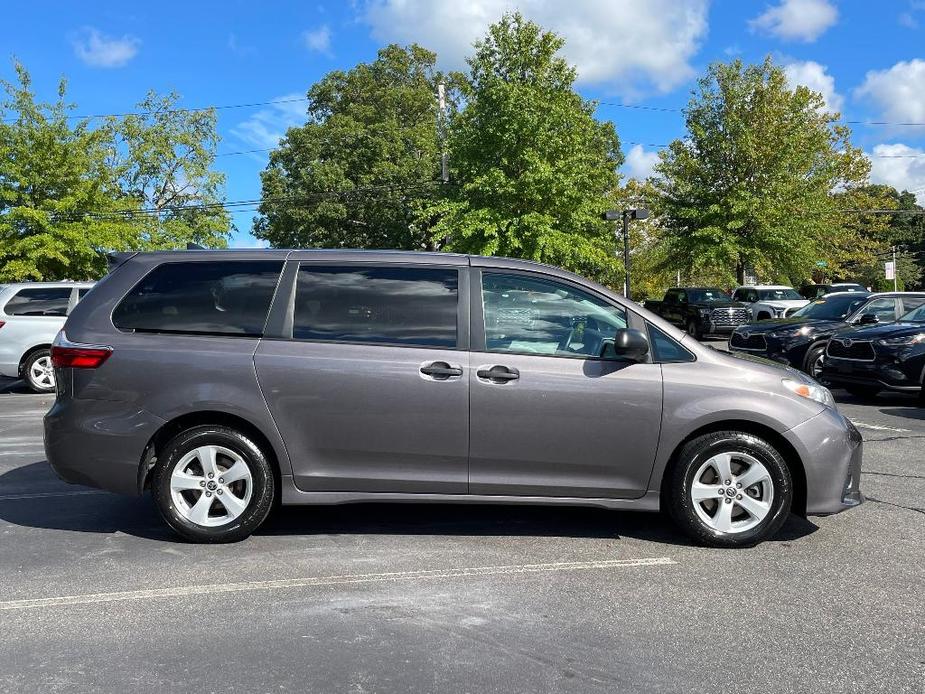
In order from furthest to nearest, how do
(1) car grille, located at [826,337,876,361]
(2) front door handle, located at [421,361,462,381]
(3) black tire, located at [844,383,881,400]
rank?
(3) black tire, located at [844,383,881,400] → (1) car grille, located at [826,337,876,361] → (2) front door handle, located at [421,361,462,381]

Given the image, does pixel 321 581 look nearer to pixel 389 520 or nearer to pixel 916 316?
pixel 389 520

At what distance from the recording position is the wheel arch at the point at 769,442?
4.73m

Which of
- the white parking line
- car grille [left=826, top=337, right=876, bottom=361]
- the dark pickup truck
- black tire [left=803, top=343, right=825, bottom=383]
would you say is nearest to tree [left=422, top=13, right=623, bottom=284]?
the dark pickup truck

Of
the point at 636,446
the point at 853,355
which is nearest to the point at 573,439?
the point at 636,446

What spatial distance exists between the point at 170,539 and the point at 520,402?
2.37 m

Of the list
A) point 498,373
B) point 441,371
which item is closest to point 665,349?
point 498,373

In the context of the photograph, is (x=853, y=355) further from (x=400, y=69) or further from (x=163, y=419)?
(x=400, y=69)

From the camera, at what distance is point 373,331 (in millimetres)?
4832

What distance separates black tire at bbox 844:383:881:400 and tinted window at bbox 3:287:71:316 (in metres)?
12.4

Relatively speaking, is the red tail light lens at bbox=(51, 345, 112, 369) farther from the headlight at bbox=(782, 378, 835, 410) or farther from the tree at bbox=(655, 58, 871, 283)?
the tree at bbox=(655, 58, 871, 283)

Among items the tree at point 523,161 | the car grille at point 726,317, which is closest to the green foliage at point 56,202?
the tree at point 523,161

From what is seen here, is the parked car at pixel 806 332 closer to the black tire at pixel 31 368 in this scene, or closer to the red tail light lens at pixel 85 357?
the red tail light lens at pixel 85 357

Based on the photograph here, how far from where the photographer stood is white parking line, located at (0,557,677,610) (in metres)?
3.98

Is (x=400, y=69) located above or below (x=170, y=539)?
above
